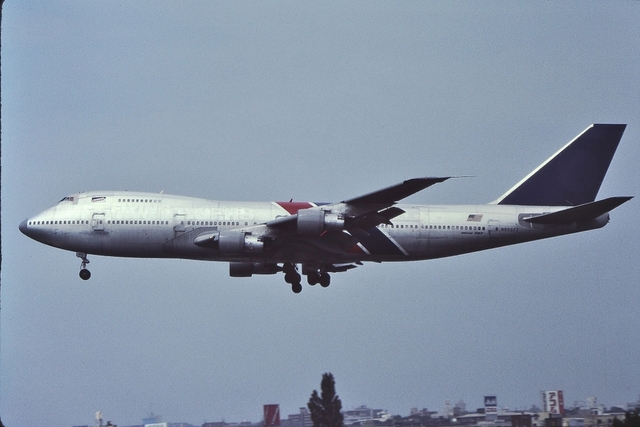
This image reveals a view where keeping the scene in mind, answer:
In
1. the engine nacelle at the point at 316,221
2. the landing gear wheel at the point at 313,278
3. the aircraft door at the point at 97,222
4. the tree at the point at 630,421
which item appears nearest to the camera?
the tree at the point at 630,421

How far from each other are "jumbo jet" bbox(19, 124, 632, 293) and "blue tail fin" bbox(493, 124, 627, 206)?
0.33 meters

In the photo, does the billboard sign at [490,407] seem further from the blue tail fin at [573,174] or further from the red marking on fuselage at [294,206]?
the red marking on fuselage at [294,206]

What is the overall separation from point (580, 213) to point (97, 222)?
75.6ft

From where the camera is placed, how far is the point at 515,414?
49719 millimetres

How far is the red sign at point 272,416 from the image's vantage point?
4438 centimetres

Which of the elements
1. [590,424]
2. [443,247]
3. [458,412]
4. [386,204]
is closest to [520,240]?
[443,247]

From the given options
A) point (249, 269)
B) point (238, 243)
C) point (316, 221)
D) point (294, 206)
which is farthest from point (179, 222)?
point (316, 221)

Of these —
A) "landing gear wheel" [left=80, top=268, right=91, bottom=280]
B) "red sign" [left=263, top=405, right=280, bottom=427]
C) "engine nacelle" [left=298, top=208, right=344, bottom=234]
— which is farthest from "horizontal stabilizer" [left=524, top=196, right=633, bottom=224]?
"landing gear wheel" [left=80, top=268, right=91, bottom=280]

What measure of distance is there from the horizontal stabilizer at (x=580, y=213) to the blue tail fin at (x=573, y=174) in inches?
80.8

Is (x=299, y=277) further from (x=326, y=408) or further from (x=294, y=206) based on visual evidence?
(x=326, y=408)

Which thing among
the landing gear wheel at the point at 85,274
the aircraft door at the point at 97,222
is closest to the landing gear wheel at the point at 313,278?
the aircraft door at the point at 97,222

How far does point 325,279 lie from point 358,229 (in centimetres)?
578

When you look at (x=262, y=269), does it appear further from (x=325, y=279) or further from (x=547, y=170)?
(x=547, y=170)

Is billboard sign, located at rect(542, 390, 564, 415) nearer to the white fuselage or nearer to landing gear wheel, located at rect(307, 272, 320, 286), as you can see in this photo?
the white fuselage
